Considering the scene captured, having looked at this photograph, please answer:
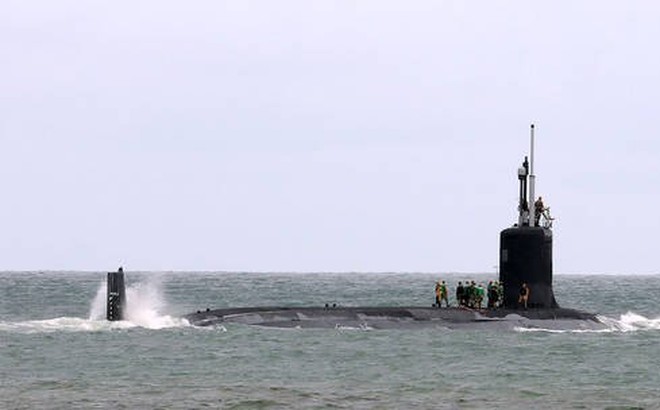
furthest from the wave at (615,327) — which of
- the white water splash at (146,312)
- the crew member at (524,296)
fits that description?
the white water splash at (146,312)

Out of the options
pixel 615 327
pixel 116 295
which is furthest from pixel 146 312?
pixel 615 327

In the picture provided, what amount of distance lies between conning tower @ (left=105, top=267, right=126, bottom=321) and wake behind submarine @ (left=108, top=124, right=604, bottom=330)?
133 millimetres

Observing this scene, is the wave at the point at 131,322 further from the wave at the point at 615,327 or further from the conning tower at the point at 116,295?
the wave at the point at 615,327

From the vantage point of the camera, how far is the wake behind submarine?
158ft

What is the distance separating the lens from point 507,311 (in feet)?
160

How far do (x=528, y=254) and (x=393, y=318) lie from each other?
5154 millimetres

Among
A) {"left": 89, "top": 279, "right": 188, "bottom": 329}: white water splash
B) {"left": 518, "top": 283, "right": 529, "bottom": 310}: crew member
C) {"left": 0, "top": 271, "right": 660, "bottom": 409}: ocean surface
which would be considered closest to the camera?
{"left": 0, "top": 271, "right": 660, "bottom": 409}: ocean surface

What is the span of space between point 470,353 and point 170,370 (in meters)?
9.37

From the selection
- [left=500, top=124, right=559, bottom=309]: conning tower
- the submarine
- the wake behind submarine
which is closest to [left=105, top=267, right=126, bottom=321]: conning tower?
the wake behind submarine

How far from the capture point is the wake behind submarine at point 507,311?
48.2 metres

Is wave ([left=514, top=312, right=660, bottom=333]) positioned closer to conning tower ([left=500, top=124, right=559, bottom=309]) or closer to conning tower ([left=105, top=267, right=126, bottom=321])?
conning tower ([left=500, top=124, right=559, bottom=309])

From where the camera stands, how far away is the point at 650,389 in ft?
113

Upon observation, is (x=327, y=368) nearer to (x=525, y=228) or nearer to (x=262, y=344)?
(x=262, y=344)

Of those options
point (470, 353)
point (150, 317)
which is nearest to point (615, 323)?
point (470, 353)
